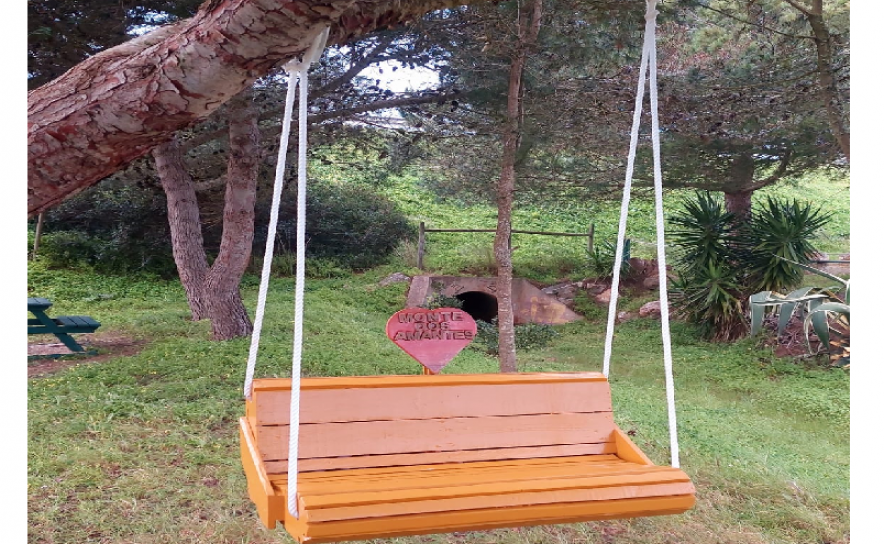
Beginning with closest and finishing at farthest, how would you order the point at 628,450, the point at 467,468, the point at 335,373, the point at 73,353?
the point at 467,468 < the point at 628,450 < the point at 335,373 < the point at 73,353

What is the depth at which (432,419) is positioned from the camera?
2352 millimetres

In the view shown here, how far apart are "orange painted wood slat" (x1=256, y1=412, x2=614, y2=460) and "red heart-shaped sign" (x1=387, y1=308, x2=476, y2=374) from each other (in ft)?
1.17

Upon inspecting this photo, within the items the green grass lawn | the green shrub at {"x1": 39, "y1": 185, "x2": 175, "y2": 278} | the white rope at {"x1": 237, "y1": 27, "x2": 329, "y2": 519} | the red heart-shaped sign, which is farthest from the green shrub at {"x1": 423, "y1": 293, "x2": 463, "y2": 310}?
the white rope at {"x1": 237, "y1": 27, "x2": 329, "y2": 519}

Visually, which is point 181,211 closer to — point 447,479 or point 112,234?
point 112,234

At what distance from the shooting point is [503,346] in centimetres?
501

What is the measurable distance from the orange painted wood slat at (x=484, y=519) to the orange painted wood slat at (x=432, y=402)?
45cm

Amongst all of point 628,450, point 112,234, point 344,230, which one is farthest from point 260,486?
point 112,234

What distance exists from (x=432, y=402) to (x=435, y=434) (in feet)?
0.35

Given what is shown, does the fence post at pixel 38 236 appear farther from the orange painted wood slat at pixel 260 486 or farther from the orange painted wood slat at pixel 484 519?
the orange painted wood slat at pixel 484 519

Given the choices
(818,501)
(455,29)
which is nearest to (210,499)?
(818,501)

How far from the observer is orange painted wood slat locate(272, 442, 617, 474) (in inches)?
87.7

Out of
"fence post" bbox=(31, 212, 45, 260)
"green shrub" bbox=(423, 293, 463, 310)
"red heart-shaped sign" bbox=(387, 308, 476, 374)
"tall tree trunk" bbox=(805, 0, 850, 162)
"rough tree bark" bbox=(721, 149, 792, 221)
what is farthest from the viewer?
"fence post" bbox=(31, 212, 45, 260)

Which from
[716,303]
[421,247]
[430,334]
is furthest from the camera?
[421,247]

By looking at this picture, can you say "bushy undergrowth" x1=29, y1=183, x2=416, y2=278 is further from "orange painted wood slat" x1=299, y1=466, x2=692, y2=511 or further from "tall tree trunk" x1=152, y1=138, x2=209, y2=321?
"orange painted wood slat" x1=299, y1=466, x2=692, y2=511
